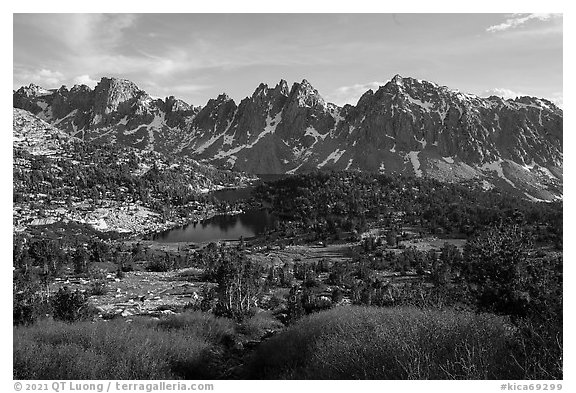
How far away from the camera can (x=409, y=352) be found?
20.4ft

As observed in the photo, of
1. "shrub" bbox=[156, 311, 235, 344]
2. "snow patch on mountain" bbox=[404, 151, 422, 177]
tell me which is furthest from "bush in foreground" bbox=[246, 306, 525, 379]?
"snow patch on mountain" bbox=[404, 151, 422, 177]

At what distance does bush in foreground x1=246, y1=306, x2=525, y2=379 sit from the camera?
6180 mm

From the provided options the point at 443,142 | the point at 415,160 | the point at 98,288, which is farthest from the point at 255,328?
the point at 443,142

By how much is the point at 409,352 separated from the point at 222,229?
80717 mm

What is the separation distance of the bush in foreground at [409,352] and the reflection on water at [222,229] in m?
66.4

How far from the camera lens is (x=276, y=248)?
62875 millimetres

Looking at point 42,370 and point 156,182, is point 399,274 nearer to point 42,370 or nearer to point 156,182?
point 42,370

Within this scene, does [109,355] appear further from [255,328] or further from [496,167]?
[496,167]

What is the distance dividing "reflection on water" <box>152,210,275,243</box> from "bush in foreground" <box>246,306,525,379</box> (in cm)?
6637

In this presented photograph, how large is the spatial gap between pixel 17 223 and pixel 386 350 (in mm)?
75768

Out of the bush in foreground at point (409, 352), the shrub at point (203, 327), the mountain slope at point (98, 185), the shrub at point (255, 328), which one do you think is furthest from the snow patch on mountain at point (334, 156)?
the bush in foreground at point (409, 352)

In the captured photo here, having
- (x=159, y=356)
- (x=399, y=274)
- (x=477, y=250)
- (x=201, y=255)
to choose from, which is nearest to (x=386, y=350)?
(x=159, y=356)

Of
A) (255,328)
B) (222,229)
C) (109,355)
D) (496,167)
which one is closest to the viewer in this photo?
(109,355)

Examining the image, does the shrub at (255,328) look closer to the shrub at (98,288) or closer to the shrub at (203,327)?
the shrub at (203,327)
